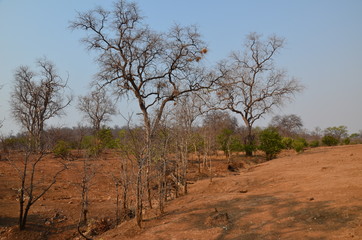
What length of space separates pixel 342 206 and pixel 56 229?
720cm

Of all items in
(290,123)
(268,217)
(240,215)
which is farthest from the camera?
(290,123)

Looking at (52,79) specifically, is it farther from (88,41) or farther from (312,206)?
(312,206)

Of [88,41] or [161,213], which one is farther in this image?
[88,41]

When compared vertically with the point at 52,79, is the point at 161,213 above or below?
below

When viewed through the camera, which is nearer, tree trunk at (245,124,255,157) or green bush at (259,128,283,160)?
green bush at (259,128,283,160)

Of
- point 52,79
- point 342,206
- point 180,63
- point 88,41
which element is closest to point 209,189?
point 342,206

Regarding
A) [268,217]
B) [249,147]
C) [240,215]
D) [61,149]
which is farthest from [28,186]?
[249,147]

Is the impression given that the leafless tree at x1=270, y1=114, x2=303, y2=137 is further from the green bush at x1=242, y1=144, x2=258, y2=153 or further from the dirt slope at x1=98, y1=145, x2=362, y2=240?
the dirt slope at x1=98, y1=145, x2=362, y2=240

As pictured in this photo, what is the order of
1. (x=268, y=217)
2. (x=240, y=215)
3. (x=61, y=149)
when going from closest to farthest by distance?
1. (x=268, y=217)
2. (x=240, y=215)
3. (x=61, y=149)

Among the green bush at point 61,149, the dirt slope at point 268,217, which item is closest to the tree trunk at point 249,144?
the green bush at point 61,149

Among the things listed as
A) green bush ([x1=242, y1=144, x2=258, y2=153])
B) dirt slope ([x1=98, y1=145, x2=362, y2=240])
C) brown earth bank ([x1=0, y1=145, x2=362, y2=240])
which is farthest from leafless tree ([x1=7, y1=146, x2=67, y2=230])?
green bush ([x1=242, y1=144, x2=258, y2=153])

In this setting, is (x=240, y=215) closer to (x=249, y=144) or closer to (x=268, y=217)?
(x=268, y=217)

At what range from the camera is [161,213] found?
6848 mm

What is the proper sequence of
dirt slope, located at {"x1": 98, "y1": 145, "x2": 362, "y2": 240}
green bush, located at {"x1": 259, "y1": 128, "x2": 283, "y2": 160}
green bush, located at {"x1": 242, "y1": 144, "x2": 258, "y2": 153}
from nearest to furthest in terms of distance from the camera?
1. dirt slope, located at {"x1": 98, "y1": 145, "x2": 362, "y2": 240}
2. green bush, located at {"x1": 259, "y1": 128, "x2": 283, "y2": 160}
3. green bush, located at {"x1": 242, "y1": 144, "x2": 258, "y2": 153}
